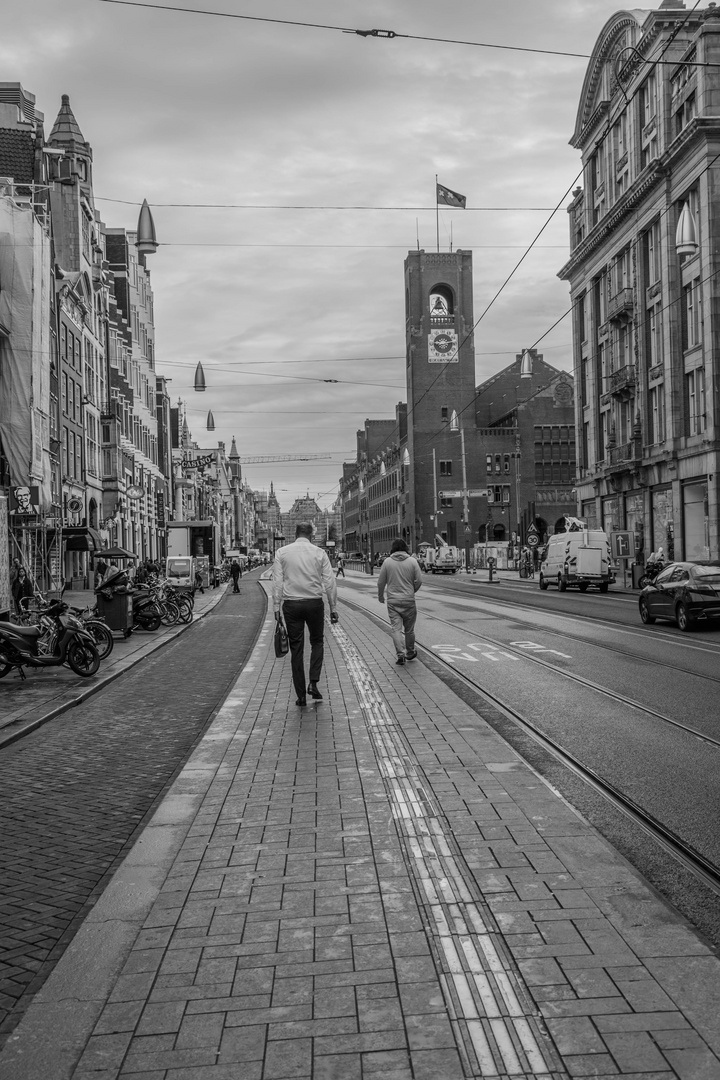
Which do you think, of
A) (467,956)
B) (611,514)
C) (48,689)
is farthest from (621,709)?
(611,514)

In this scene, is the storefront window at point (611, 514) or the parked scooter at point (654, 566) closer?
the parked scooter at point (654, 566)

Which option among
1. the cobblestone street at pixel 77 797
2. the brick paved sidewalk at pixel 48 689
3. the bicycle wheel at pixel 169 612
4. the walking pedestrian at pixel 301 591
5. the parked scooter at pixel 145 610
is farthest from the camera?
the bicycle wheel at pixel 169 612

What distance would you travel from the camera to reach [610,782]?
713 centimetres

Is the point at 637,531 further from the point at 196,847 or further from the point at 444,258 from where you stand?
the point at 444,258

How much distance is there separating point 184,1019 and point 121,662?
1346 centimetres

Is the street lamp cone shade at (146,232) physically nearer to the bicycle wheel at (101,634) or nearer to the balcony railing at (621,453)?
the bicycle wheel at (101,634)

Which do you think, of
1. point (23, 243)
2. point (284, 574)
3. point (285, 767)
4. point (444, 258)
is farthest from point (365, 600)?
point (444, 258)

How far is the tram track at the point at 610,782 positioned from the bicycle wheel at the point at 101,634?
18.3ft

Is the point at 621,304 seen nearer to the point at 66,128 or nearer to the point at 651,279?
the point at 651,279

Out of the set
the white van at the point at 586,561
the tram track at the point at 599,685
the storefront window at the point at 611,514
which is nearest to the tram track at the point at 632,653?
the tram track at the point at 599,685

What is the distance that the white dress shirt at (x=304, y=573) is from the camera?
10.5m

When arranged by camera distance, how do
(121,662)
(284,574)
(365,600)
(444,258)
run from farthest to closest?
(444,258) < (365,600) < (121,662) < (284,574)

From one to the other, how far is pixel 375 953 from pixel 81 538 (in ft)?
118

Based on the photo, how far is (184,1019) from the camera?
11.8 feet
